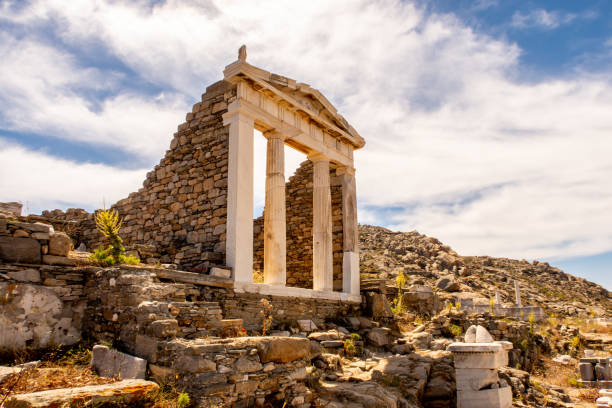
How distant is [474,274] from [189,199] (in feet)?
80.6

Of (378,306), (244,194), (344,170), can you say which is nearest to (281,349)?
(244,194)

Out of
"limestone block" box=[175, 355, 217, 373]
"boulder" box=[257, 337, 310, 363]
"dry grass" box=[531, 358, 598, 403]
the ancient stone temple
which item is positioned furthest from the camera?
"dry grass" box=[531, 358, 598, 403]

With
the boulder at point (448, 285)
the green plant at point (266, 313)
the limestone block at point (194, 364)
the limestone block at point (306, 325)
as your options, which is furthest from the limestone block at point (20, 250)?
the boulder at point (448, 285)

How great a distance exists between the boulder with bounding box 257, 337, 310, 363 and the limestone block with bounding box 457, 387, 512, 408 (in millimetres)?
3356

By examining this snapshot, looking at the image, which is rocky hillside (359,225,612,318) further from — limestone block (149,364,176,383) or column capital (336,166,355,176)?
limestone block (149,364,176,383)

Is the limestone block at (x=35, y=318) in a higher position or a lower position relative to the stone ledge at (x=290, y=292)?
lower

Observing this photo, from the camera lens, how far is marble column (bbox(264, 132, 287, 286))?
1093 cm

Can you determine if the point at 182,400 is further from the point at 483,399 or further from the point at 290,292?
the point at 290,292

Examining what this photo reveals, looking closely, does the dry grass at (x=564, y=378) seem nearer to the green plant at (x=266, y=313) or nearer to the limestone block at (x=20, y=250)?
the green plant at (x=266, y=313)

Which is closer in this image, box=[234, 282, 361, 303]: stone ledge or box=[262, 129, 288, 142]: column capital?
box=[234, 282, 361, 303]: stone ledge

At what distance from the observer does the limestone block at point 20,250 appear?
6961 mm

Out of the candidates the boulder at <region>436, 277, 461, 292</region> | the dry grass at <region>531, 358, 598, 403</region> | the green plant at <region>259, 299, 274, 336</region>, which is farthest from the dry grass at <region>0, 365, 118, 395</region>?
the boulder at <region>436, 277, 461, 292</region>

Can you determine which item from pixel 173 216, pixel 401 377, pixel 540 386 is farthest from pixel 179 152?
pixel 540 386

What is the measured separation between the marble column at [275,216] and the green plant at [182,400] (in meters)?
5.62
